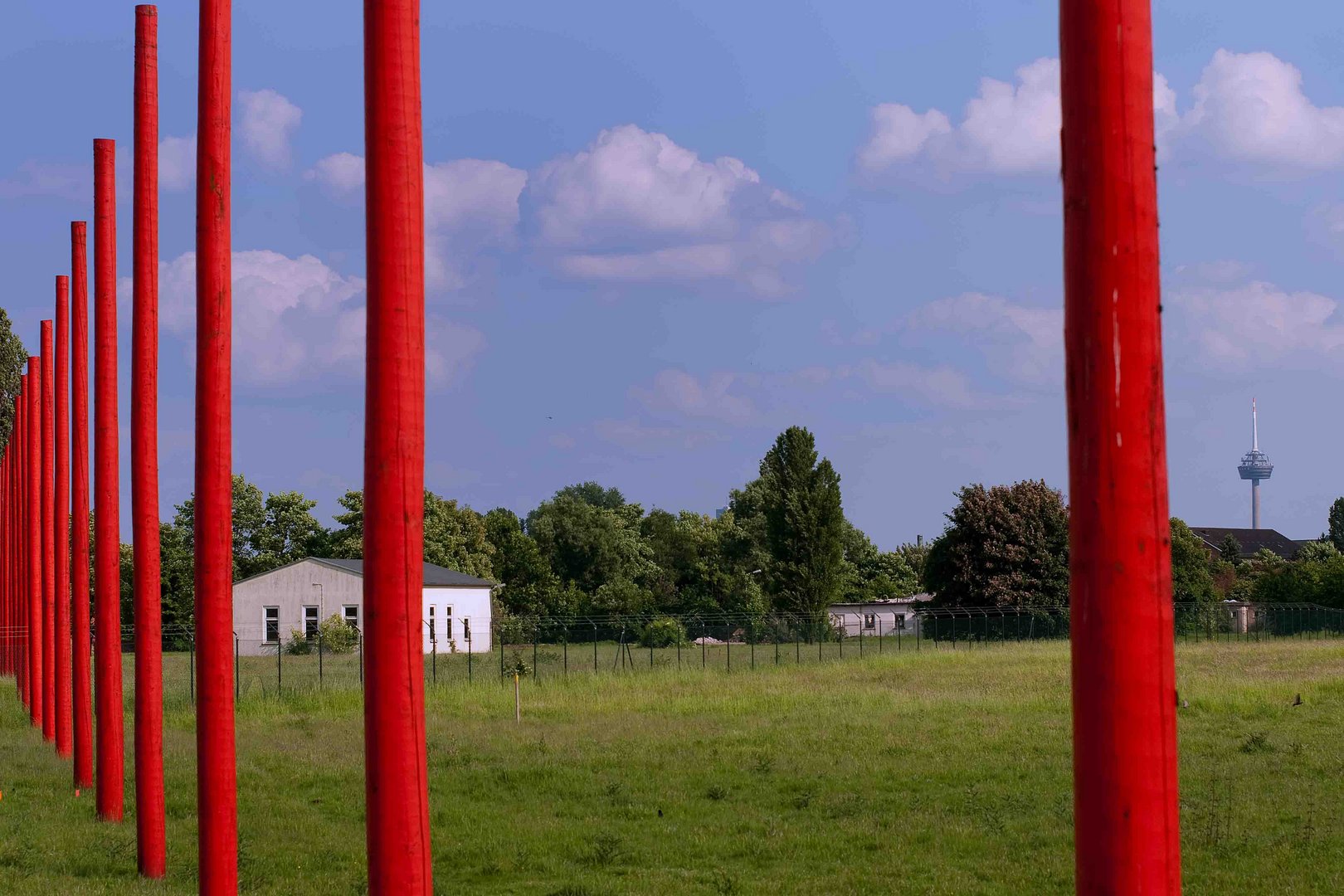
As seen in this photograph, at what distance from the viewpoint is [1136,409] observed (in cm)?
368

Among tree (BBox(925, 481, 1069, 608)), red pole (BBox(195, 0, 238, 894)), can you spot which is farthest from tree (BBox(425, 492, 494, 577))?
red pole (BBox(195, 0, 238, 894))

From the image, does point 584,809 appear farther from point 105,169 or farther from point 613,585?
point 613,585

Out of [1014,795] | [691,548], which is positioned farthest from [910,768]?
[691,548]

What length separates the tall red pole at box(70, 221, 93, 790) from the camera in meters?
20.0

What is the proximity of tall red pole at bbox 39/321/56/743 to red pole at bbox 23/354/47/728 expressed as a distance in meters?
0.11

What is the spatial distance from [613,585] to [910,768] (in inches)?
3113

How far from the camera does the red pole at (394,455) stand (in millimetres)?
7098

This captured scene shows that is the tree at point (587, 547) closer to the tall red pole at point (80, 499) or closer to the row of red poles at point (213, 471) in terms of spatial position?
the row of red poles at point (213, 471)

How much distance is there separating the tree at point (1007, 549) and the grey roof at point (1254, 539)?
69.2m

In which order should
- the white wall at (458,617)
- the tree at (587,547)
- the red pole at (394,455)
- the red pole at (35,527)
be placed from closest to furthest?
1. the red pole at (394,455)
2. the red pole at (35,527)
3. the white wall at (458,617)
4. the tree at (587,547)

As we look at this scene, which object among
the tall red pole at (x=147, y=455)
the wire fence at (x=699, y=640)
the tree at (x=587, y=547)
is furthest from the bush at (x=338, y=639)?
the tall red pole at (x=147, y=455)

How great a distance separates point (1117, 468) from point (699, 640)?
69.2 metres

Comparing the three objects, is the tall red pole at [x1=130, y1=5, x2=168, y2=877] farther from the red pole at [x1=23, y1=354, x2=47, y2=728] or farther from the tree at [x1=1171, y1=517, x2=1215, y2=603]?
the tree at [x1=1171, y1=517, x2=1215, y2=603]

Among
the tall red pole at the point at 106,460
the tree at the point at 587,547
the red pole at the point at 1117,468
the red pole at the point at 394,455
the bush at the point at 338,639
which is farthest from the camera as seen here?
the tree at the point at 587,547
